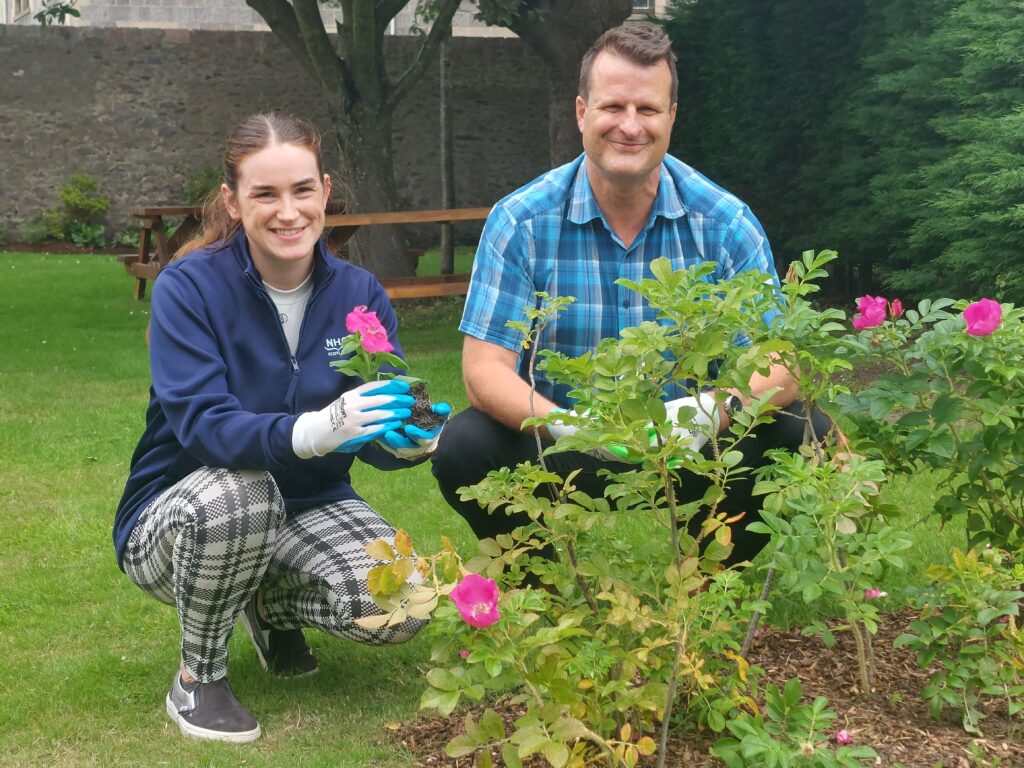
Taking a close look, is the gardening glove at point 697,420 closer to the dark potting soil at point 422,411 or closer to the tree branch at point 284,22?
the dark potting soil at point 422,411

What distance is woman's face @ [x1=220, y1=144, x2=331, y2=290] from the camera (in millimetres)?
2697

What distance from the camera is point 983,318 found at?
214cm

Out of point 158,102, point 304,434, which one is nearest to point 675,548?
point 304,434

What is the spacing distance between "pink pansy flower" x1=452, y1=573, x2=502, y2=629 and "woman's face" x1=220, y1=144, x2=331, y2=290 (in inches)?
46.0

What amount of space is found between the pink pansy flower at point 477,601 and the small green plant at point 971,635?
0.94 metres

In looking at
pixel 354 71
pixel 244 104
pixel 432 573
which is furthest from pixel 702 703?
pixel 244 104

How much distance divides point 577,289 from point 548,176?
0.32 meters

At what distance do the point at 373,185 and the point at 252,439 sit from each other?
803cm

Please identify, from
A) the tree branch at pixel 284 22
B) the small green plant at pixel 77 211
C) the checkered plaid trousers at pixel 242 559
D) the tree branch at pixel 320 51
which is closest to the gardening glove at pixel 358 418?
the checkered plaid trousers at pixel 242 559

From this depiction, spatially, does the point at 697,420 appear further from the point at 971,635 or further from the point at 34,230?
the point at 34,230

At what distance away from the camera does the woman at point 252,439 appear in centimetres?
252

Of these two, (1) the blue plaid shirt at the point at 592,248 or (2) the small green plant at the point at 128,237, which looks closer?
(1) the blue plaid shirt at the point at 592,248

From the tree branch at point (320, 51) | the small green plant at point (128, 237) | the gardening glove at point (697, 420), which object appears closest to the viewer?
the gardening glove at point (697, 420)

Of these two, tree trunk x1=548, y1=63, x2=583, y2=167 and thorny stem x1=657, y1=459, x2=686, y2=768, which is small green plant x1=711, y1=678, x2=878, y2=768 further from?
tree trunk x1=548, y1=63, x2=583, y2=167
